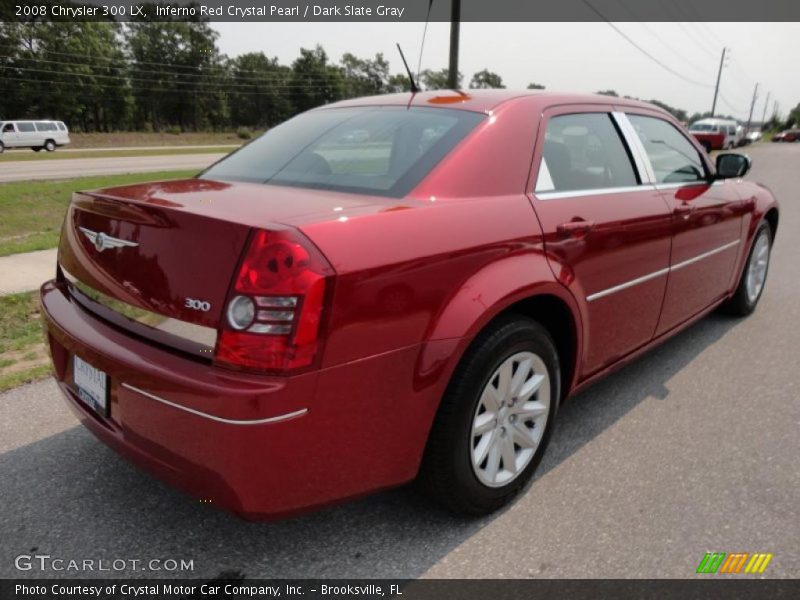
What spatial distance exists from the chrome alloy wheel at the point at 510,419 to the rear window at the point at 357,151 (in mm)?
818

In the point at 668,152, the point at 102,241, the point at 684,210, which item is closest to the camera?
the point at 102,241

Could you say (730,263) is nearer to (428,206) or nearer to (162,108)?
(428,206)

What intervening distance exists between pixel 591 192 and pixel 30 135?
39.6 metres

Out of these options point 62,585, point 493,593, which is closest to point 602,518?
point 493,593

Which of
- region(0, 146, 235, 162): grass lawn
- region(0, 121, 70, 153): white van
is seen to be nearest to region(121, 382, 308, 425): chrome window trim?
region(0, 146, 235, 162): grass lawn

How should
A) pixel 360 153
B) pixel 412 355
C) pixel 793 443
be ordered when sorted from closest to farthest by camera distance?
pixel 412 355 → pixel 360 153 → pixel 793 443

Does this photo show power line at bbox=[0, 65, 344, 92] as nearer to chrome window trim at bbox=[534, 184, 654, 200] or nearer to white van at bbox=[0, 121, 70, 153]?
white van at bbox=[0, 121, 70, 153]

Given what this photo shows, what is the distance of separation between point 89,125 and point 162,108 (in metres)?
8.92

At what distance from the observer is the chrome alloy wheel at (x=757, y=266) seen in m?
4.71

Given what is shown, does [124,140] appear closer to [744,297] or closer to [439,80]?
[439,80]

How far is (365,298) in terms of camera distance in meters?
1.76

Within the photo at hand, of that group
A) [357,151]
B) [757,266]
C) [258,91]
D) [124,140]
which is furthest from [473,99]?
[258,91]

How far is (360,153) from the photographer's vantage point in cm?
263

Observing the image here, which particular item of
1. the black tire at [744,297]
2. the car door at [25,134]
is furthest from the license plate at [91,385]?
the car door at [25,134]
